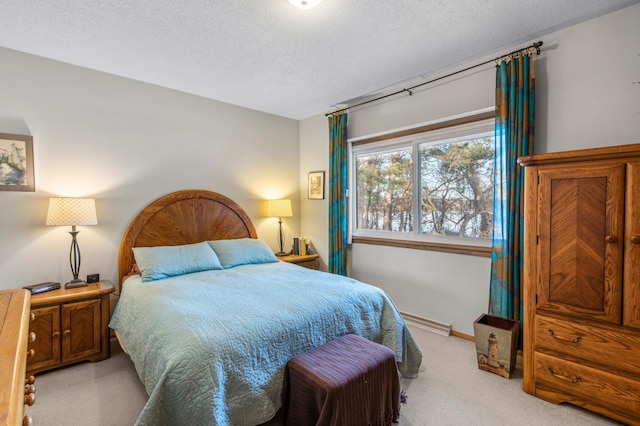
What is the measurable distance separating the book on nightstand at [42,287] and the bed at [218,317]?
52cm

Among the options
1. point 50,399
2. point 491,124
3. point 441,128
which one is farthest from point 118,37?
point 491,124

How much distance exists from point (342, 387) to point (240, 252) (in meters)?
2.12

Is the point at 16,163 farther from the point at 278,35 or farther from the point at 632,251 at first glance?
the point at 632,251

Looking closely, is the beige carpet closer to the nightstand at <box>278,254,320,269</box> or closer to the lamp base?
the lamp base

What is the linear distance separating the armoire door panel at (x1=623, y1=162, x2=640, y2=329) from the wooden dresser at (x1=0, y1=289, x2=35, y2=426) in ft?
8.51

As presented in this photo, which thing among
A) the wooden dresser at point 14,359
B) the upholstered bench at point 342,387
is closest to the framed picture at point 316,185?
the upholstered bench at point 342,387

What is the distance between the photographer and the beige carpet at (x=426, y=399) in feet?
6.17

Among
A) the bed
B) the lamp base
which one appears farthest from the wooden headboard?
the lamp base

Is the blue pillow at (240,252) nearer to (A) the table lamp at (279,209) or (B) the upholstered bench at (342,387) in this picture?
(A) the table lamp at (279,209)

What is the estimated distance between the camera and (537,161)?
2.04 m

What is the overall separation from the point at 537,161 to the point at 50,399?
11.7ft

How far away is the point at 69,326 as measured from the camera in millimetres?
2480

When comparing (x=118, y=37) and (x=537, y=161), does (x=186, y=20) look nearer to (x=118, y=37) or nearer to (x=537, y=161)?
(x=118, y=37)

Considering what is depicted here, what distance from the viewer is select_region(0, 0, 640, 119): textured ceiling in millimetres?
2039
